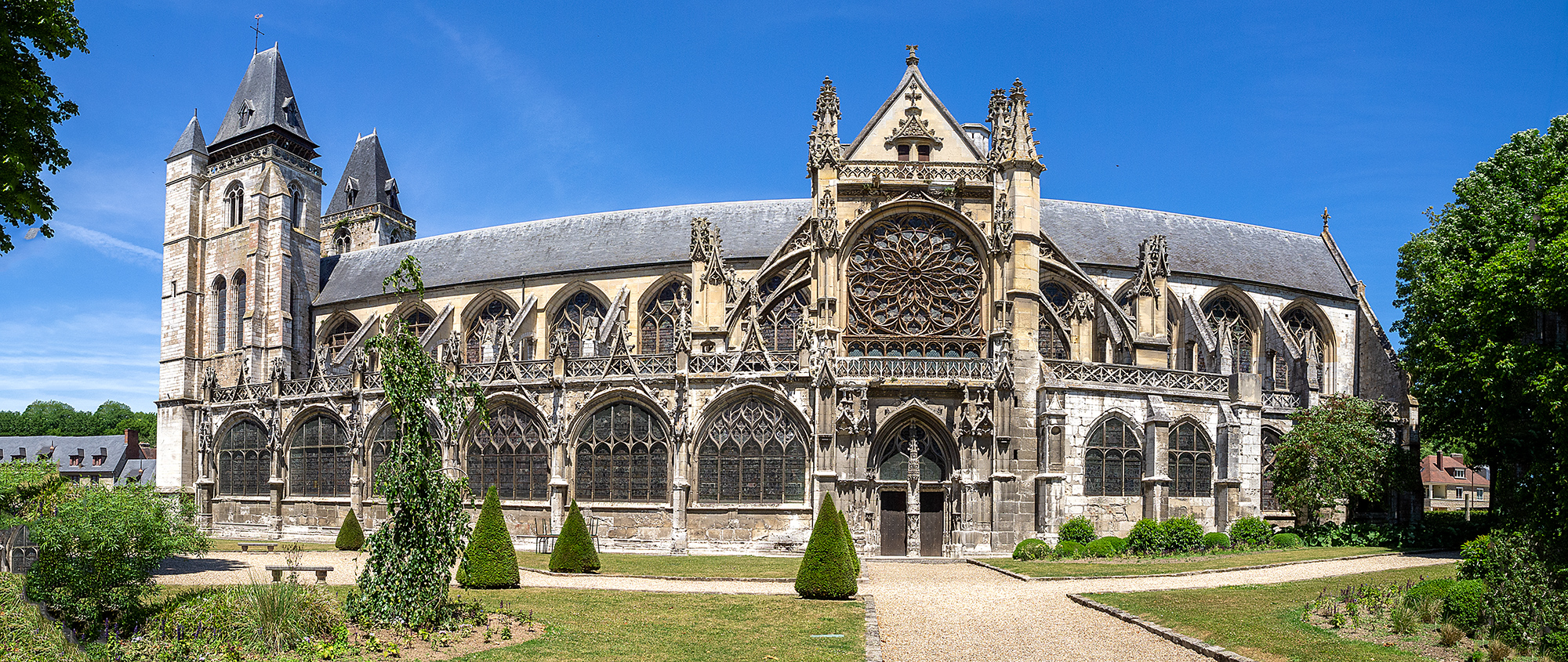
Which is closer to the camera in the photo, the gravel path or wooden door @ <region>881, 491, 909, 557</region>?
the gravel path

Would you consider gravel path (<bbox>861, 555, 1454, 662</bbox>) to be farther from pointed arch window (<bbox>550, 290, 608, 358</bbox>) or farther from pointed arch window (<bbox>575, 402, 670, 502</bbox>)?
pointed arch window (<bbox>550, 290, 608, 358</bbox>)

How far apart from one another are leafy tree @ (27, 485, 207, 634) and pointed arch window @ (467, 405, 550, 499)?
54.2ft

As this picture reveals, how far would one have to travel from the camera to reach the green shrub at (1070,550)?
26266mm

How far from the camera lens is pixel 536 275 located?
41.5 metres

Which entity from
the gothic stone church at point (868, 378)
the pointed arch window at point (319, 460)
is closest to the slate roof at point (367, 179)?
the gothic stone church at point (868, 378)

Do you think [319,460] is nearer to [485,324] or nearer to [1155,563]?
[485,324]

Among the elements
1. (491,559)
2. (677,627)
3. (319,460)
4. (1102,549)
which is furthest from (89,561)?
(319,460)

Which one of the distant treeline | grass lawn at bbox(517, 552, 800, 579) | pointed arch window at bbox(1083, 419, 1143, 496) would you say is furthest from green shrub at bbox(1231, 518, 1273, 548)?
the distant treeline

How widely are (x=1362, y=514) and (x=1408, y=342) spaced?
5975 millimetres

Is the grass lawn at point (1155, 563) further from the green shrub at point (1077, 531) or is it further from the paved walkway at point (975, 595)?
the green shrub at point (1077, 531)

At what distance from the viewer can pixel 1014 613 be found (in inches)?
667

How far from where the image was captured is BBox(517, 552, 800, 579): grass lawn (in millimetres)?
22578

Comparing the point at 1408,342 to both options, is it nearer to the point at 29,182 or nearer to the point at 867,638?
the point at 867,638

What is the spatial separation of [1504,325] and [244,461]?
40660mm
